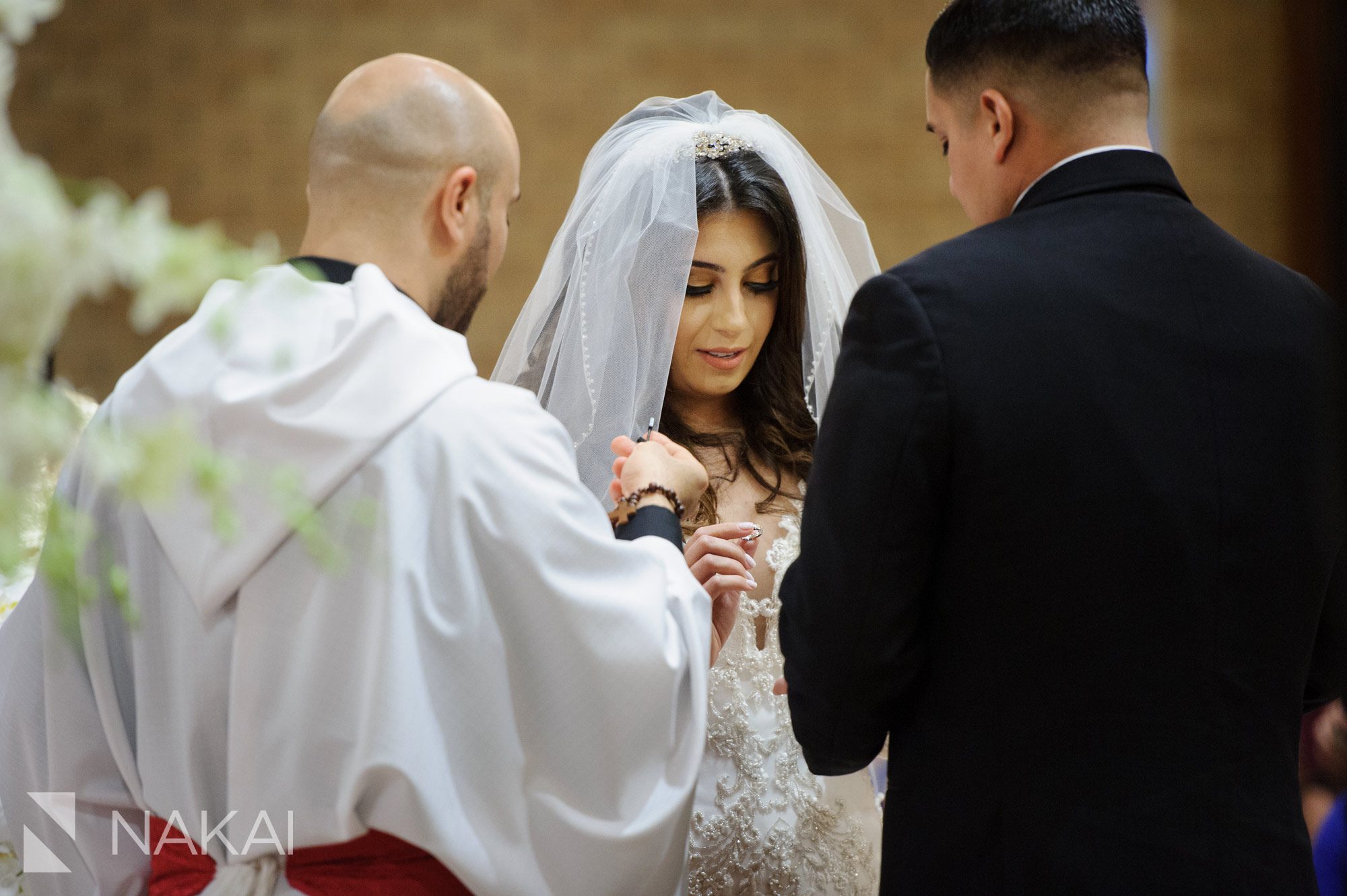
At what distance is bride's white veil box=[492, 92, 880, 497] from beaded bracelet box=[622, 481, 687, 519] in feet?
1.36

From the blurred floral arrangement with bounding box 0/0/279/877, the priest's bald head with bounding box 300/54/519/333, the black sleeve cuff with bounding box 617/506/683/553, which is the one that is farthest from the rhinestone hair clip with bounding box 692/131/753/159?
the blurred floral arrangement with bounding box 0/0/279/877

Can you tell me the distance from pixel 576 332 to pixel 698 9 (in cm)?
427

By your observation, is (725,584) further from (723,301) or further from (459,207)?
(459,207)

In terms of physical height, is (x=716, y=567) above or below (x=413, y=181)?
below

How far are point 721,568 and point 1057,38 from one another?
3.43ft

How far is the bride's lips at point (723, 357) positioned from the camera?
2.57m

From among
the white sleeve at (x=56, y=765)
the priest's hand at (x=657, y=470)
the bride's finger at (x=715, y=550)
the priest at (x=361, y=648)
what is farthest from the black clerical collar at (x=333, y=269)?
the bride's finger at (x=715, y=550)

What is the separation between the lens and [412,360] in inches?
66.7

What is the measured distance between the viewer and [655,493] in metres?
2.06

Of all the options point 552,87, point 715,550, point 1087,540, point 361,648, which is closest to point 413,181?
point 361,648

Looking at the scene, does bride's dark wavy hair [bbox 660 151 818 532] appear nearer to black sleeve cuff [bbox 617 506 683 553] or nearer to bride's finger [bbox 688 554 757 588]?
bride's finger [bbox 688 554 757 588]

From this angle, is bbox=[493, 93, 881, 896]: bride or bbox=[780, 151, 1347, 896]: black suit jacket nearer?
bbox=[780, 151, 1347, 896]: black suit jacket

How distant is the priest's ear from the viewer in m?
1.91

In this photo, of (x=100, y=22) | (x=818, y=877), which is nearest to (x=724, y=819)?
(x=818, y=877)
